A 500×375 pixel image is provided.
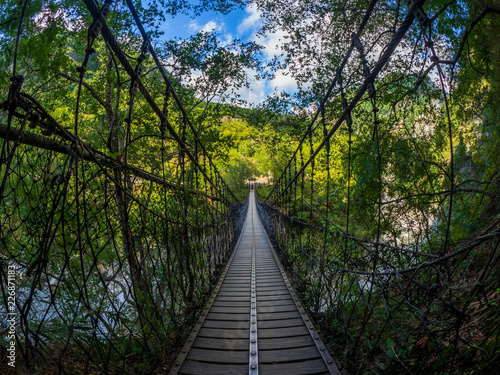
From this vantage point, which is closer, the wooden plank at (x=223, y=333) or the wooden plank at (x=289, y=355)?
the wooden plank at (x=289, y=355)

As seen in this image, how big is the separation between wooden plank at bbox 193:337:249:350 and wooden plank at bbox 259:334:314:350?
112 mm

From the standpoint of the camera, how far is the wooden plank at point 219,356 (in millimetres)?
1564

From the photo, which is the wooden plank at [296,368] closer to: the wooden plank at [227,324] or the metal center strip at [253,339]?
the metal center strip at [253,339]

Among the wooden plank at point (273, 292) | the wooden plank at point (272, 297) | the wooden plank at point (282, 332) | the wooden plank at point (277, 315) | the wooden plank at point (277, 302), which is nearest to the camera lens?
the wooden plank at point (282, 332)

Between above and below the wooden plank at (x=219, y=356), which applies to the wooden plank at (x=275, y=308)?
below

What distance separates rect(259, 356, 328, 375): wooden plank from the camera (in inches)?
57.1

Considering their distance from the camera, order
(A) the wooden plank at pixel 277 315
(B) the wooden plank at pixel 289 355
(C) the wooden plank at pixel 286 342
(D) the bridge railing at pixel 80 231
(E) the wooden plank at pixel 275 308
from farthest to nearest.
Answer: (E) the wooden plank at pixel 275 308, (A) the wooden plank at pixel 277 315, (C) the wooden plank at pixel 286 342, (B) the wooden plank at pixel 289 355, (D) the bridge railing at pixel 80 231

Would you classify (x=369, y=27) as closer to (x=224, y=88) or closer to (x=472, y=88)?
(x=472, y=88)

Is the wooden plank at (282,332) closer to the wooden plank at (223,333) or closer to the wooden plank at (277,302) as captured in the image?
the wooden plank at (223,333)

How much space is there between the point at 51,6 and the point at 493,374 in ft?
7.01

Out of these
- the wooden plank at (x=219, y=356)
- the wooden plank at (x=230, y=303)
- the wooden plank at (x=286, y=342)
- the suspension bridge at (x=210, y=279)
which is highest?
the suspension bridge at (x=210, y=279)

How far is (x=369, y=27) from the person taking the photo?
12.2ft

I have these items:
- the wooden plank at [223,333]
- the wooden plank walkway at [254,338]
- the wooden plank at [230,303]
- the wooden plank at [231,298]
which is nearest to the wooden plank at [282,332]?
the wooden plank walkway at [254,338]

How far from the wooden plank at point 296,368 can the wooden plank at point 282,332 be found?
308 millimetres
